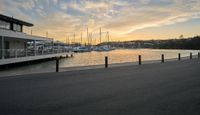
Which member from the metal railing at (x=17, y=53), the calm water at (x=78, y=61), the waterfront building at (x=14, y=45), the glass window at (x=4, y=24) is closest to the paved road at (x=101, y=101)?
the calm water at (x=78, y=61)

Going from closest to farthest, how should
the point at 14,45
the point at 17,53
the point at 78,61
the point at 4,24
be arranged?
1. the point at 17,53
2. the point at 4,24
3. the point at 14,45
4. the point at 78,61

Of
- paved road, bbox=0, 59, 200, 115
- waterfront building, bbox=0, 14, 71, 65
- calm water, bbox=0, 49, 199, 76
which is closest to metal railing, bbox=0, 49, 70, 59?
waterfront building, bbox=0, 14, 71, 65

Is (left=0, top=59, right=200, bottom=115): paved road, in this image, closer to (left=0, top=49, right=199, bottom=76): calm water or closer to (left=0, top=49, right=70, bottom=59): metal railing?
(left=0, top=49, right=199, bottom=76): calm water

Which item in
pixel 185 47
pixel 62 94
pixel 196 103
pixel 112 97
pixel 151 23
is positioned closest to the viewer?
pixel 196 103

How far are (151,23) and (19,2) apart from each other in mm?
27365

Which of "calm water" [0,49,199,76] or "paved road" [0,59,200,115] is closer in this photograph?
"paved road" [0,59,200,115]

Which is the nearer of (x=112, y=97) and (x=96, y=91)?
(x=112, y=97)

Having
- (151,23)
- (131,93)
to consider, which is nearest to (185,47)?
(151,23)

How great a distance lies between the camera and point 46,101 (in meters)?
7.90

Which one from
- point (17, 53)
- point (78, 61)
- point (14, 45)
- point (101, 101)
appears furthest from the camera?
point (78, 61)

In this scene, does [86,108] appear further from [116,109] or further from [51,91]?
[51,91]

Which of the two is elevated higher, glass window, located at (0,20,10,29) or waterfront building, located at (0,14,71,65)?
glass window, located at (0,20,10,29)

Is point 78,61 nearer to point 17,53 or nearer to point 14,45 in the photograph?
point 14,45

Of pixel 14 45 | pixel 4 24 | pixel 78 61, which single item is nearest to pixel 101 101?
pixel 14 45
